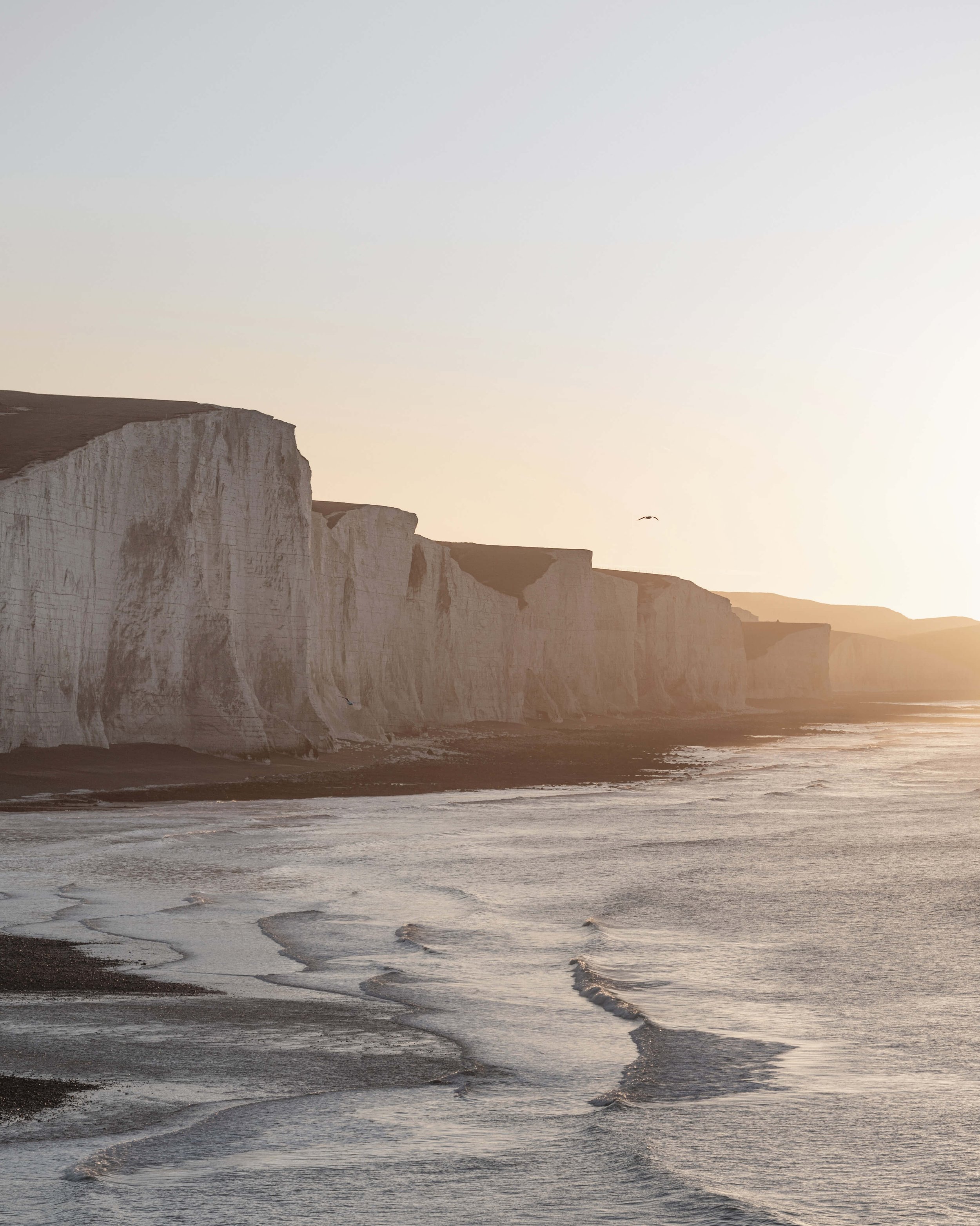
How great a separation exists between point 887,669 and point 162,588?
14681cm

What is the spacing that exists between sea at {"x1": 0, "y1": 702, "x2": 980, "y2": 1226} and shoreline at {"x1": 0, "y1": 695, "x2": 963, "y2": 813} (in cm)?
661

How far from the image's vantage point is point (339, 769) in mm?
31266

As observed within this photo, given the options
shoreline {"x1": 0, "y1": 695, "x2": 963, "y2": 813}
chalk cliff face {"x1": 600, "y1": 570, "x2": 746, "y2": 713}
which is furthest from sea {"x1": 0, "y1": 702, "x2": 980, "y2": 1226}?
chalk cliff face {"x1": 600, "y1": 570, "x2": 746, "y2": 713}

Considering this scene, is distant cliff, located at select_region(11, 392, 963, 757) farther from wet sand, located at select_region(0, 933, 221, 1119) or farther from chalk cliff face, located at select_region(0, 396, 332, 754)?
wet sand, located at select_region(0, 933, 221, 1119)

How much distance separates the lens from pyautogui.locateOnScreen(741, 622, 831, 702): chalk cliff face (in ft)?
365

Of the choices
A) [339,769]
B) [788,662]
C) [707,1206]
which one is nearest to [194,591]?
[339,769]

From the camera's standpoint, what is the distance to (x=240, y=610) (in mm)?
33062

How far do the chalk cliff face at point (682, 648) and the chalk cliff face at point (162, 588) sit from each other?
152ft

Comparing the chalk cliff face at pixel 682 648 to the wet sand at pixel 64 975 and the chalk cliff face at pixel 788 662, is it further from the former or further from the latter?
the wet sand at pixel 64 975

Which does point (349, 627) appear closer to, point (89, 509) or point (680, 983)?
point (89, 509)

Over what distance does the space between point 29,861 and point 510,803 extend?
10883 mm

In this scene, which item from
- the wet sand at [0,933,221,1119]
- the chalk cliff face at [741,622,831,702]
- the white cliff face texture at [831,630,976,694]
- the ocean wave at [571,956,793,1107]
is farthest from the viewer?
the white cliff face texture at [831,630,976,694]

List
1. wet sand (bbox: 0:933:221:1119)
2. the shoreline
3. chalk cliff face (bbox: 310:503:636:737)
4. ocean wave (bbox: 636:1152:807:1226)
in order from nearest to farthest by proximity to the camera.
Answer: ocean wave (bbox: 636:1152:807:1226)
wet sand (bbox: 0:933:221:1119)
the shoreline
chalk cliff face (bbox: 310:503:636:737)

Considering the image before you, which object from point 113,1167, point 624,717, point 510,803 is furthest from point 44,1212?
point 624,717
